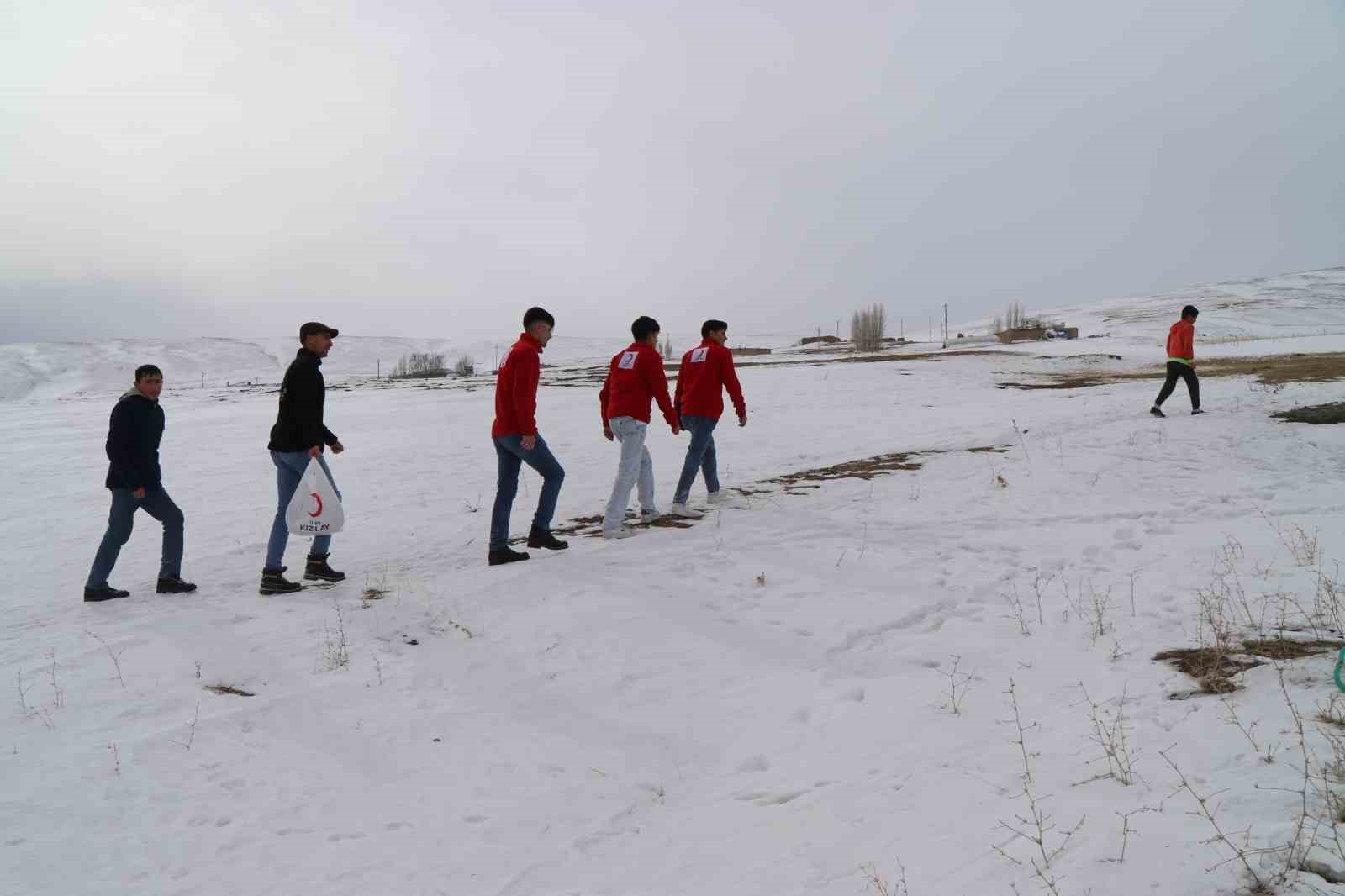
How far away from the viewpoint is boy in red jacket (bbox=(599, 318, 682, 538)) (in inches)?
305

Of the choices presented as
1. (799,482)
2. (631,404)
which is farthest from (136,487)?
(799,482)

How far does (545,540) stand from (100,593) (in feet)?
13.7

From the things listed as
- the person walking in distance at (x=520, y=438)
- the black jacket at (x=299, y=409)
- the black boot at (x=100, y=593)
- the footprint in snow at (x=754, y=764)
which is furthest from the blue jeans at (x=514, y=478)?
the footprint in snow at (x=754, y=764)

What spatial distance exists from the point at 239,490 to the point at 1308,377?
79.9ft

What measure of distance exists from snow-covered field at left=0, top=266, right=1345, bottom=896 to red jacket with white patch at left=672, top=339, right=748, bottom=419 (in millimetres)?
1442

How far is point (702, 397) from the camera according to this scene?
8.79m

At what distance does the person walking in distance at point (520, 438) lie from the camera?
695 cm

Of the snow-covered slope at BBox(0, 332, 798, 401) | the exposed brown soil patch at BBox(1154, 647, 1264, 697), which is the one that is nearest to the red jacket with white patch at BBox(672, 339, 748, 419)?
the exposed brown soil patch at BBox(1154, 647, 1264, 697)

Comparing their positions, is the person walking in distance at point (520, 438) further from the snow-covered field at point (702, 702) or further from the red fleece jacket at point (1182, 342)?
the red fleece jacket at point (1182, 342)

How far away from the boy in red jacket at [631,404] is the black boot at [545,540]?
64 cm

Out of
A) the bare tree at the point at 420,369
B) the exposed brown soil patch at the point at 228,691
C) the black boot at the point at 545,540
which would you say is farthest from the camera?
the bare tree at the point at 420,369

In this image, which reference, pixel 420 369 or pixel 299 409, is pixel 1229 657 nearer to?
pixel 299 409

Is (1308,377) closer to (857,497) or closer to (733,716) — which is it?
A: (857,497)

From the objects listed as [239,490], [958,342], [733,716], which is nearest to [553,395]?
[239,490]
